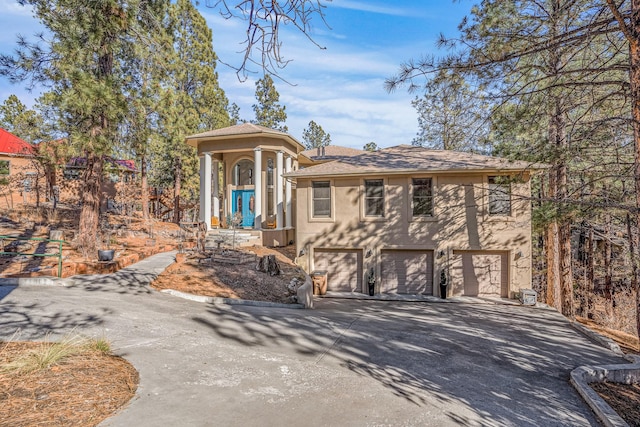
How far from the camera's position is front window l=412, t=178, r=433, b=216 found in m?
14.3

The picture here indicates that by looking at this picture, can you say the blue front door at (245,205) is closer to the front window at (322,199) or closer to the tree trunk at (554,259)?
the front window at (322,199)

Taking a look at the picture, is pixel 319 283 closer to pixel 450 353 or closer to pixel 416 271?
pixel 416 271

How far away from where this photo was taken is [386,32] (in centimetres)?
611

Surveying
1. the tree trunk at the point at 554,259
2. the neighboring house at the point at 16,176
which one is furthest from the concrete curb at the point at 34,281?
the tree trunk at the point at 554,259

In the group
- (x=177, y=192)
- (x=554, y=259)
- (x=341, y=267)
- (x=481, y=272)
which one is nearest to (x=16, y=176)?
(x=177, y=192)

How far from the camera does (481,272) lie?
550 inches

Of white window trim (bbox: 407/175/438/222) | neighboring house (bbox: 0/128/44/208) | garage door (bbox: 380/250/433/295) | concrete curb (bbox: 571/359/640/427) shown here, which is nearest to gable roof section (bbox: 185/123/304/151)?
white window trim (bbox: 407/175/438/222)

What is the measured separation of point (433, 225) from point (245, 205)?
10768 millimetres

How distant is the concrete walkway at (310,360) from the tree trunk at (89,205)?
7.84ft

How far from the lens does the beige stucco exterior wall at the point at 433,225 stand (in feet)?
44.5

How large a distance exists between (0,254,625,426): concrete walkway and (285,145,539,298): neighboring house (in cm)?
410

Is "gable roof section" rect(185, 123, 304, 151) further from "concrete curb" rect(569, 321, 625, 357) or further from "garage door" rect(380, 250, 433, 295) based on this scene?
"concrete curb" rect(569, 321, 625, 357)

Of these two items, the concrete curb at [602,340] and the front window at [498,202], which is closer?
the concrete curb at [602,340]

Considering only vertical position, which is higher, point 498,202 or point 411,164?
point 411,164
